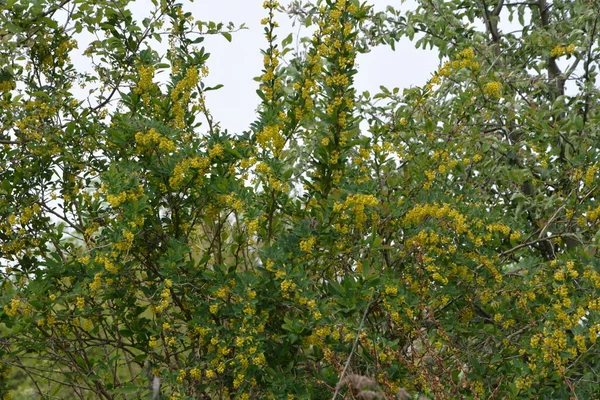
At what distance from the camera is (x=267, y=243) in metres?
3.96

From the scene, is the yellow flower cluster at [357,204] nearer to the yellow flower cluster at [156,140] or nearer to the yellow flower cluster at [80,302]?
the yellow flower cluster at [156,140]

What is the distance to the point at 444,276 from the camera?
3.85 m

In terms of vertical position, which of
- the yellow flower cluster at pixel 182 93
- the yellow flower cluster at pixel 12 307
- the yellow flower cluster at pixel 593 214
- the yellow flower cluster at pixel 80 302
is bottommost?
the yellow flower cluster at pixel 12 307

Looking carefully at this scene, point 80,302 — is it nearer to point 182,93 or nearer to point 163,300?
point 163,300

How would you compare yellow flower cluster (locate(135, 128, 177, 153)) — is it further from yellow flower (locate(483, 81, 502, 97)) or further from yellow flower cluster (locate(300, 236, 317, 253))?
yellow flower (locate(483, 81, 502, 97))

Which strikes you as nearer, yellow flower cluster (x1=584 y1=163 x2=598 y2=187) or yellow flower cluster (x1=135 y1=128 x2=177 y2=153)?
yellow flower cluster (x1=135 y1=128 x2=177 y2=153)

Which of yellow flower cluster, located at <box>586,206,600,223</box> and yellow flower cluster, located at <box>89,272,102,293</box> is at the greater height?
yellow flower cluster, located at <box>586,206,600,223</box>

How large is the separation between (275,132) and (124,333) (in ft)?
3.93

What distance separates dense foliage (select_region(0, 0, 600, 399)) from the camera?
11.5 ft

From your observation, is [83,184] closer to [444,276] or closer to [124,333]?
[124,333]

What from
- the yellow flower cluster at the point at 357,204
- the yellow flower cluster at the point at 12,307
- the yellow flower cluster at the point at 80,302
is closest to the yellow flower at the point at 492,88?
the yellow flower cluster at the point at 357,204

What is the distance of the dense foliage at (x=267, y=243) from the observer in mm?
3520

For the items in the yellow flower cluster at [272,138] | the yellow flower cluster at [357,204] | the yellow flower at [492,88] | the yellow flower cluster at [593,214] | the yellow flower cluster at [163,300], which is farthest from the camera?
A: the yellow flower at [492,88]

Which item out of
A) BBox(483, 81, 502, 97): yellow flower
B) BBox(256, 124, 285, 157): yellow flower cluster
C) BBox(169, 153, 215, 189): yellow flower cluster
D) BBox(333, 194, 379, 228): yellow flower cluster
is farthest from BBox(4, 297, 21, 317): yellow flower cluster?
BBox(483, 81, 502, 97): yellow flower
